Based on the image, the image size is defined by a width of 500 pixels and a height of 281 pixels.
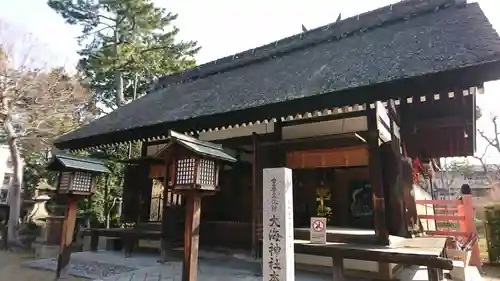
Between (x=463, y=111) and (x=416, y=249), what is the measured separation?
349 centimetres

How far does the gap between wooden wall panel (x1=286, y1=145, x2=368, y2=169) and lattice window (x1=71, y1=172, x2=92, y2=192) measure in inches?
164

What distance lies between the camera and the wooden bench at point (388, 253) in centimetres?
408

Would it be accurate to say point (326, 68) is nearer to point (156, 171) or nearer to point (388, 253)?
point (388, 253)

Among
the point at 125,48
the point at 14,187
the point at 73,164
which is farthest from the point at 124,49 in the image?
the point at 73,164

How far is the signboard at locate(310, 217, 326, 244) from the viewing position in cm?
508

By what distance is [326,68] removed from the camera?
6176 millimetres

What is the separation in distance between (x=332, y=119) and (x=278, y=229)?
3063 millimetres

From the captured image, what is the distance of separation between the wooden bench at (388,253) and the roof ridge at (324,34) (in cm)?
533

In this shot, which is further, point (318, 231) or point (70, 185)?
point (70, 185)

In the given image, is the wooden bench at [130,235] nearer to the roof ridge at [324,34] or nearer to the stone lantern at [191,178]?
the stone lantern at [191,178]

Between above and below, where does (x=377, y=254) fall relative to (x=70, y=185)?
below

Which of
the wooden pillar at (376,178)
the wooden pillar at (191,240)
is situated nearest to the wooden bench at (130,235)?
the wooden pillar at (191,240)

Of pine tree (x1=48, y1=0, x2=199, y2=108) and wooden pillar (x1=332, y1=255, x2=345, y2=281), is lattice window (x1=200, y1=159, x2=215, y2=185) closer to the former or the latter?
wooden pillar (x1=332, y1=255, x2=345, y2=281)

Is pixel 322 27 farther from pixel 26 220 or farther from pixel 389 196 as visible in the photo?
pixel 26 220
